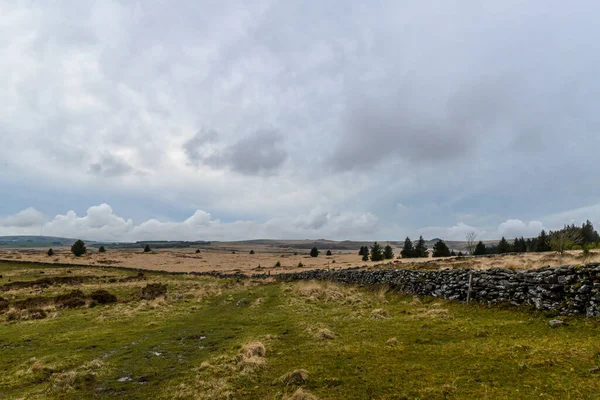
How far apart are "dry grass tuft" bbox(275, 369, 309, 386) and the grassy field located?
0.11 ft

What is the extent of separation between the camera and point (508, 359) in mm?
8773

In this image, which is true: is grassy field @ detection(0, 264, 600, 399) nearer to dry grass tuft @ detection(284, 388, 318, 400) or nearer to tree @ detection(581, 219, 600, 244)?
dry grass tuft @ detection(284, 388, 318, 400)

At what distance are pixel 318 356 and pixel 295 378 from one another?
213 cm

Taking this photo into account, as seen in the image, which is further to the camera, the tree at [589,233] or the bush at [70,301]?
the tree at [589,233]

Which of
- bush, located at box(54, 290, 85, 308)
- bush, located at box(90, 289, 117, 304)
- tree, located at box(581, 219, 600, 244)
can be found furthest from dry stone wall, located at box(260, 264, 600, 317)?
tree, located at box(581, 219, 600, 244)

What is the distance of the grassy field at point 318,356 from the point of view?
789 cm

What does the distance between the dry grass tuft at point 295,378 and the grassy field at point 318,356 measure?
0.03m

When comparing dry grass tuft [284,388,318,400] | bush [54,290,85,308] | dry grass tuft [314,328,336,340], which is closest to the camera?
dry grass tuft [284,388,318,400]

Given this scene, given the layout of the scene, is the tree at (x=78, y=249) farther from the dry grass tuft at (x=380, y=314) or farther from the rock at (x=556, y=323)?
the rock at (x=556, y=323)

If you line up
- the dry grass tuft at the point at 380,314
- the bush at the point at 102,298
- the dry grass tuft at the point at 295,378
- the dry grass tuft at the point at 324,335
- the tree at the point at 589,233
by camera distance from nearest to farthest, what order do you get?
the dry grass tuft at the point at 295,378
the dry grass tuft at the point at 324,335
the dry grass tuft at the point at 380,314
the bush at the point at 102,298
the tree at the point at 589,233

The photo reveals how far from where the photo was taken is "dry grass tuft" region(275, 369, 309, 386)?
8766 mm

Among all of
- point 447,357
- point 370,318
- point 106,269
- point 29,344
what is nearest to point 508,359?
point 447,357

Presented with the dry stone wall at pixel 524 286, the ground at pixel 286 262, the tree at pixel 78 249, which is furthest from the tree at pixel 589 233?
the tree at pixel 78 249

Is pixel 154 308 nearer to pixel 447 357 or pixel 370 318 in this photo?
pixel 370 318
